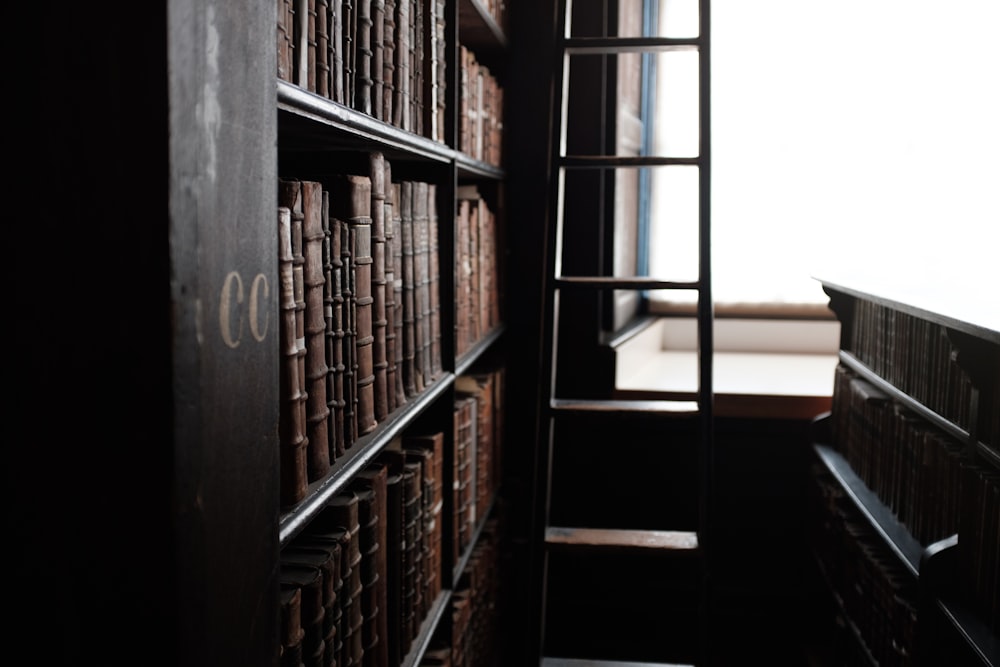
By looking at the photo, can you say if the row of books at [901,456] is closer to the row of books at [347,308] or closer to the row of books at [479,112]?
the row of books at [347,308]

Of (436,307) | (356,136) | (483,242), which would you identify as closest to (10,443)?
(356,136)

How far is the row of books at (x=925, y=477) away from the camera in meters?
1.61

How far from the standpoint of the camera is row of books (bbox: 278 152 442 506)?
1100 mm

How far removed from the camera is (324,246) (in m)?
1.23

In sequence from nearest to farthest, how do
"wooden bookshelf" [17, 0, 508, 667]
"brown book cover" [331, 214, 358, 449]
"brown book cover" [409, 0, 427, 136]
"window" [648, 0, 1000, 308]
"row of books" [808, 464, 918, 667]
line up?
"wooden bookshelf" [17, 0, 508, 667], "brown book cover" [331, 214, 358, 449], "brown book cover" [409, 0, 427, 136], "row of books" [808, 464, 918, 667], "window" [648, 0, 1000, 308]

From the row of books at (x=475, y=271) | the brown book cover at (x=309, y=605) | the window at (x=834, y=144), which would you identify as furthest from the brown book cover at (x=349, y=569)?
the window at (x=834, y=144)

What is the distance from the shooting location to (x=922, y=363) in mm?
2027

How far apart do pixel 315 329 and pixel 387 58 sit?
0.52m

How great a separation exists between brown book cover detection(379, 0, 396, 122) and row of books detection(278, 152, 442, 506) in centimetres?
9

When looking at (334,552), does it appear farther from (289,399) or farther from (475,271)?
(475,271)

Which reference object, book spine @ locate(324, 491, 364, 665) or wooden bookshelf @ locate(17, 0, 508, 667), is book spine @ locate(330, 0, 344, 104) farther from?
book spine @ locate(324, 491, 364, 665)

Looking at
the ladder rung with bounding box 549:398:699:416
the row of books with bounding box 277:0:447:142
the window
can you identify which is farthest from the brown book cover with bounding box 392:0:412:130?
the window

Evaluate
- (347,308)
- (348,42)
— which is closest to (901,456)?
(347,308)

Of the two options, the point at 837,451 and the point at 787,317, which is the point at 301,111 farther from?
the point at 787,317
